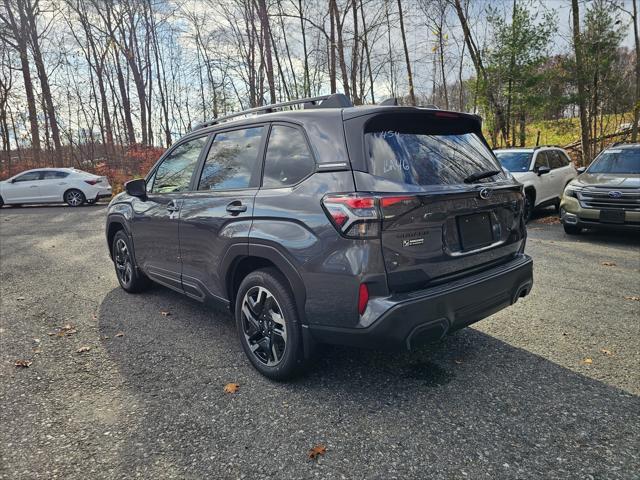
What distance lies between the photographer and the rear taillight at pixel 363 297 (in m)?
2.32

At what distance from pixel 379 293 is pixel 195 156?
7.45 ft

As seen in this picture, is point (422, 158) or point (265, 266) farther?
point (265, 266)

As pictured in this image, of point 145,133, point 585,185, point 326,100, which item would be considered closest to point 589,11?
point 585,185

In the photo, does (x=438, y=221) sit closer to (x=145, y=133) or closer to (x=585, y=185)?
(x=585, y=185)

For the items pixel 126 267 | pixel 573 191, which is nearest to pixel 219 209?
pixel 126 267

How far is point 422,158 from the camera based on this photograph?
103 inches

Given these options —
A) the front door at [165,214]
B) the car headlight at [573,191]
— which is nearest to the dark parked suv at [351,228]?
the front door at [165,214]

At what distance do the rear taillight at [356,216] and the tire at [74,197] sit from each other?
16709mm

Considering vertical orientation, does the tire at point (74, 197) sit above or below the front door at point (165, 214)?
above

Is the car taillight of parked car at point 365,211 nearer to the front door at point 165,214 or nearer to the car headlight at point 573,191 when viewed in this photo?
the front door at point 165,214

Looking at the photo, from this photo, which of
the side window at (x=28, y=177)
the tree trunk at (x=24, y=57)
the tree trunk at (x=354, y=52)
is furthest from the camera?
the tree trunk at (x=24, y=57)

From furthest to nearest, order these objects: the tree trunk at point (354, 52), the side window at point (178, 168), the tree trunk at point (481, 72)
A: the tree trunk at point (354, 52)
the tree trunk at point (481, 72)
the side window at point (178, 168)

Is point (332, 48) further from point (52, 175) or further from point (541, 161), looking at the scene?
point (52, 175)

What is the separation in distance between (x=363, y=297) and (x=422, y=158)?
0.95m
